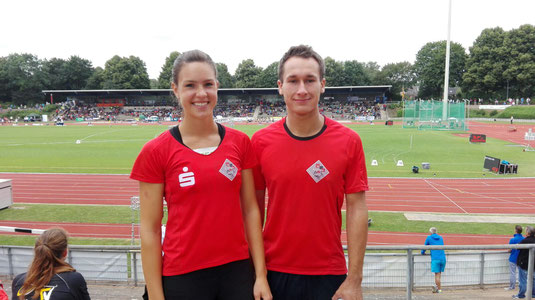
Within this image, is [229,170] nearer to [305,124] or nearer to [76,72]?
[305,124]

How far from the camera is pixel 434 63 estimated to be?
212 feet

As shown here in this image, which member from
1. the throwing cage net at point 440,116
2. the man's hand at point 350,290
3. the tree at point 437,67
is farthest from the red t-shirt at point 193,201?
the tree at point 437,67

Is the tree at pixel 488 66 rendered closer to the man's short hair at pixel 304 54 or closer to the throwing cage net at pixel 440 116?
the throwing cage net at pixel 440 116

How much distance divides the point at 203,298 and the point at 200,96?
3.82ft

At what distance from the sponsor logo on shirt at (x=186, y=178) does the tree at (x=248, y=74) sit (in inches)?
2897

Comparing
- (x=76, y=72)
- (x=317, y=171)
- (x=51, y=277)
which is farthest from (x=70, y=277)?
(x=76, y=72)

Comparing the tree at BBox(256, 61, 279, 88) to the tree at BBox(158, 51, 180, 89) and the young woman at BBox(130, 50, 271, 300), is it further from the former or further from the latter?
the young woman at BBox(130, 50, 271, 300)

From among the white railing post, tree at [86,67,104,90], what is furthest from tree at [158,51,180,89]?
the white railing post

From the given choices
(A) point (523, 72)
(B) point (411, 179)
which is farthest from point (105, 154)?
(A) point (523, 72)

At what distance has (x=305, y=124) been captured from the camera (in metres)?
2.38

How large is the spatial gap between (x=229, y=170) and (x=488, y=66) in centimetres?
6495

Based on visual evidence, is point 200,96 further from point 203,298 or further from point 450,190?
point 450,190

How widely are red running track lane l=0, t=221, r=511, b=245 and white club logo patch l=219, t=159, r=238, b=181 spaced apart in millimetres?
7511

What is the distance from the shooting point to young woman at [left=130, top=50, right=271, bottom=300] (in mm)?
2100
